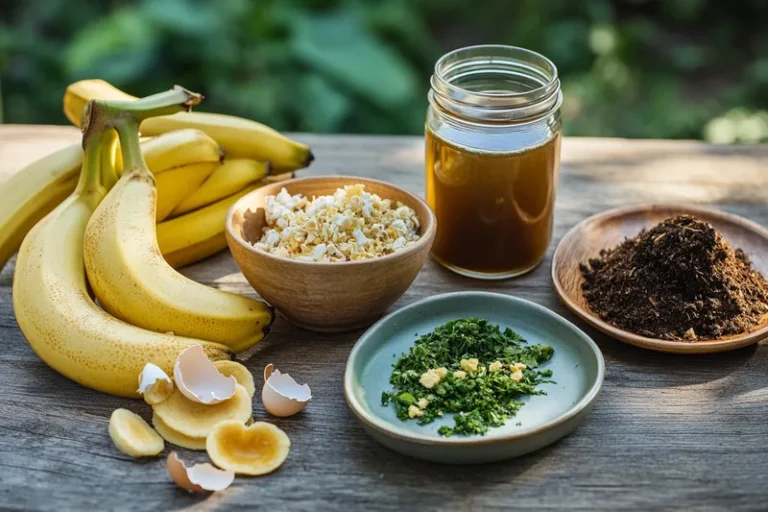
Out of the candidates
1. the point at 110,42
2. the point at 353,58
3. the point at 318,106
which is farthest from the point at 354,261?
the point at 110,42

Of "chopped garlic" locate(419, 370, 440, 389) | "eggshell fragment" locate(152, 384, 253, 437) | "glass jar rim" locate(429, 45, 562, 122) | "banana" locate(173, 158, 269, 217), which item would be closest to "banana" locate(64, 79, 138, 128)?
"banana" locate(173, 158, 269, 217)

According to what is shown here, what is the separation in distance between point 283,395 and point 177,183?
1.93ft

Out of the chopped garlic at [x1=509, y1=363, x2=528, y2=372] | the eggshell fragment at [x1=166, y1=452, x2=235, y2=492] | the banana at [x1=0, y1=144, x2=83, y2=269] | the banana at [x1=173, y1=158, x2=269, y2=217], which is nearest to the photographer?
the eggshell fragment at [x1=166, y1=452, x2=235, y2=492]

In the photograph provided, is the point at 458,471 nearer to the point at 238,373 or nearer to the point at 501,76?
the point at 238,373

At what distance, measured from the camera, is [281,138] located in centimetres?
180

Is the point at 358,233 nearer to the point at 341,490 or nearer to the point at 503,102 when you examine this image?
the point at 503,102

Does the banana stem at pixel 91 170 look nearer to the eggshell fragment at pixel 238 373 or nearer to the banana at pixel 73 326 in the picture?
the banana at pixel 73 326

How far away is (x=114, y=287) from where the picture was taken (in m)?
1.40

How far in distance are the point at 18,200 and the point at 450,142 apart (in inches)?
32.5

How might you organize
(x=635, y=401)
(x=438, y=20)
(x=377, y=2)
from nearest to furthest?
(x=635, y=401) → (x=377, y=2) → (x=438, y=20)

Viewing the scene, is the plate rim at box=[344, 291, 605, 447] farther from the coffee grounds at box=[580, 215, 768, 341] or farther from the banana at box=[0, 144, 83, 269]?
the banana at box=[0, 144, 83, 269]

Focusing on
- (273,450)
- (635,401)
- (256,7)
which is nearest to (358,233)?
(273,450)

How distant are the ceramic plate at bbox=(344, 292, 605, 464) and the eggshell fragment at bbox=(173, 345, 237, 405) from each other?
7.3 inches

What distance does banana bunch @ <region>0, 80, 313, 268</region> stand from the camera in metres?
1.64
